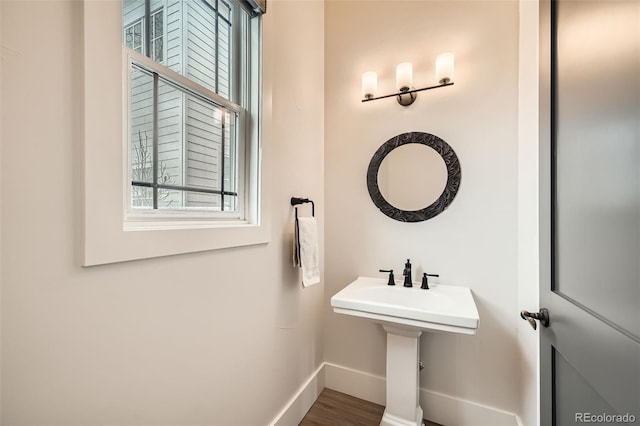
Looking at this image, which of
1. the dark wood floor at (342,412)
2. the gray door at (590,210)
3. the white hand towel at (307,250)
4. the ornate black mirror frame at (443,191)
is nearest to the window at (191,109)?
the white hand towel at (307,250)

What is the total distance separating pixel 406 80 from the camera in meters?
1.69

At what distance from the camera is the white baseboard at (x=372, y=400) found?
5.13 ft

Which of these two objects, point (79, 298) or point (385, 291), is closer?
point (79, 298)

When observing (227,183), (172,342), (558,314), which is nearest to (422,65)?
(227,183)

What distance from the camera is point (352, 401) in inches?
73.9

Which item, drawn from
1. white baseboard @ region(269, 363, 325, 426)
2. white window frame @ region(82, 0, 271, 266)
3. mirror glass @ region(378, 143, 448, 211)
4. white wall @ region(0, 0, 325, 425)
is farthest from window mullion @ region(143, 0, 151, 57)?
white baseboard @ region(269, 363, 325, 426)

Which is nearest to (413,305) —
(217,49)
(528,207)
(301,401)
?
(528,207)

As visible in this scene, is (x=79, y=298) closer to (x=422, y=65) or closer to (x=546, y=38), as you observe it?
(x=546, y=38)

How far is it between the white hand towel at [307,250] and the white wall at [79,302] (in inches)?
8.7

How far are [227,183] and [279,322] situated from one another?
31.4 inches

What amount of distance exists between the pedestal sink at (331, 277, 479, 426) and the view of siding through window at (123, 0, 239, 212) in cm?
88

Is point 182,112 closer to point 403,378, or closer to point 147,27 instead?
point 147,27

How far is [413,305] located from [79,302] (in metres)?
1.52

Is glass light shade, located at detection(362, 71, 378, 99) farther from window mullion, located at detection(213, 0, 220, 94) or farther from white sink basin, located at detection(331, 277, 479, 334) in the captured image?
white sink basin, located at detection(331, 277, 479, 334)
